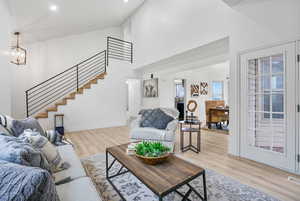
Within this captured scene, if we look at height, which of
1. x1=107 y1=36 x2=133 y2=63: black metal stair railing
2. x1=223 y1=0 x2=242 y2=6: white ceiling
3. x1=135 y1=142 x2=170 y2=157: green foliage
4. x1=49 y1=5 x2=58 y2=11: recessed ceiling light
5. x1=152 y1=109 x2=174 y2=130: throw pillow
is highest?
x1=49 y1=5 x2=58 y2=11: recessed ceiling light

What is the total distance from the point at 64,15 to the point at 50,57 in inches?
72.3

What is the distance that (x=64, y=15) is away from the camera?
184 inches

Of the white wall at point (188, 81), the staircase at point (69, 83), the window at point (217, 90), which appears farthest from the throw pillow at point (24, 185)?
the window at point (217, 90)

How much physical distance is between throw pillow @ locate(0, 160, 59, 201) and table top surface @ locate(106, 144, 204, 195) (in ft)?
2.63

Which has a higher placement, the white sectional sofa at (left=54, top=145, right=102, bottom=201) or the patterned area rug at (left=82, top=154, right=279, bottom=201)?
the white sectional sofa at (left=54, top=145, right=102, bottom=201)

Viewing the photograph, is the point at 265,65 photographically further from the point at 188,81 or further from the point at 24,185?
the point at 188,81

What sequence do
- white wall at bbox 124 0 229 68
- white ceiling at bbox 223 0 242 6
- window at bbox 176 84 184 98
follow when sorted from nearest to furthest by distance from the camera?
white ceiling at bbox 223 0 242 6, white wall at bbox 124 0 229 68, window at bbox 176 84 184 98

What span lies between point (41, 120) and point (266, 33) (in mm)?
5884

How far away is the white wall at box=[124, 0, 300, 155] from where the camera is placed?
2320mm

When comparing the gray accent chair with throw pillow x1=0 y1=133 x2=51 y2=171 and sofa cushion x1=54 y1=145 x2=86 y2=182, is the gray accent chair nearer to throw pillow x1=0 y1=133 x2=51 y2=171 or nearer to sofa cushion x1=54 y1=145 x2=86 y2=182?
sofa cushion x1=54 y1=145 x2=86 y2=182

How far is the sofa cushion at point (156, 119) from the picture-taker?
10.7 feet

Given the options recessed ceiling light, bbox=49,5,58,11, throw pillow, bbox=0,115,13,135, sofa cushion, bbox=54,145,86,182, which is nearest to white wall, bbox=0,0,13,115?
recessed ceiling light, bbox=49,5,58,11

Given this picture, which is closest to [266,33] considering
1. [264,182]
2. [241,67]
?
[241,67]

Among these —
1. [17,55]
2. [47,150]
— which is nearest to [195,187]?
[47,150]
